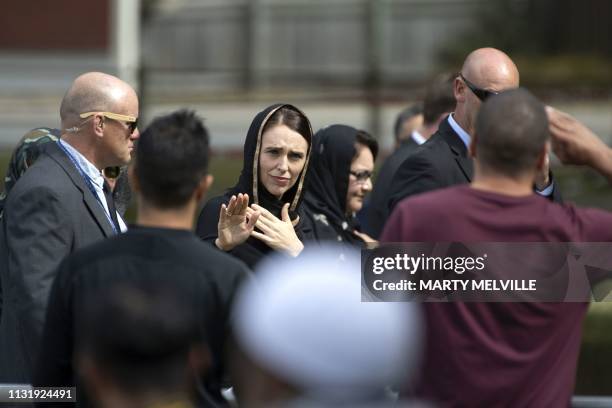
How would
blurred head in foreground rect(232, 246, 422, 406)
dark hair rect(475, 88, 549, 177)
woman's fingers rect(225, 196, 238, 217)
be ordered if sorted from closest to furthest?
blurred head in foreground rect(232, 246, 422, 406) < dark hair rect(475, 88, 549, 177) < woman's fingers rect(225, 196, 238, 217)

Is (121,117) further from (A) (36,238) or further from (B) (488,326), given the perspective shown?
(B) (488,326)

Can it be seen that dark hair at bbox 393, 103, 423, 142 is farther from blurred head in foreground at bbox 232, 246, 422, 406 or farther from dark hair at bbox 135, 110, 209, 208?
blurred head in foreground at bbox 232, 246, 422, 406

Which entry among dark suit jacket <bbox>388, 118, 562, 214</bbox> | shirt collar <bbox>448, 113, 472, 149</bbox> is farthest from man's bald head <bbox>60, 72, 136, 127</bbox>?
shirt collar <bbox>448, 113, 472, 149</bbox>

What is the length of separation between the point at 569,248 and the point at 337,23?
83.8 feet

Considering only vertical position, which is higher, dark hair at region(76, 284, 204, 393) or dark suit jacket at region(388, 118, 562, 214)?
dark suit jacket at region(388, 118, 562, 214)

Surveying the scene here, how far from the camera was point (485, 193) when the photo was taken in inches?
124

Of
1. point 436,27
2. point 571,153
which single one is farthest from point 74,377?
point 436,27

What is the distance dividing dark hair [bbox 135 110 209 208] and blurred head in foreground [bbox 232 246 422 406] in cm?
78

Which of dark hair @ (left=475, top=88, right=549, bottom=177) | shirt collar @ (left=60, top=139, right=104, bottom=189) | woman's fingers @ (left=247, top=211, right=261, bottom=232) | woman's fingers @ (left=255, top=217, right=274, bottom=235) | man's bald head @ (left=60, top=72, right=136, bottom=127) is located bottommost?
woman's fingers @ (left=255, top=217, right=274, bottom=235)

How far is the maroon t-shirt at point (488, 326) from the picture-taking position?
3.13 meters

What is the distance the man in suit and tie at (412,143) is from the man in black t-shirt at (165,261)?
10.5ft

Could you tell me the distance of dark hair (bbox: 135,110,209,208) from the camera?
9.97 feet

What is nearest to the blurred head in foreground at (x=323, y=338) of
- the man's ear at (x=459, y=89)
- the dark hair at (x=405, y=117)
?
the man's ear at (x=459, y=89)

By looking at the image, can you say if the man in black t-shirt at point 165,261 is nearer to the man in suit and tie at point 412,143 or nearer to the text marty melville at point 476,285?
the text marty melville at point 476,285
